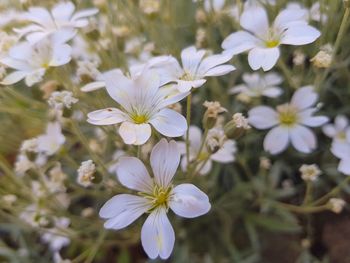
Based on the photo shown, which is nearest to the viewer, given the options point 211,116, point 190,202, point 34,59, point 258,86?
point 190,202

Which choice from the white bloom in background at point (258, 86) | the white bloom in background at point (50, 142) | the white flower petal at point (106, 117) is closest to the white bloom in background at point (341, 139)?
the white bloom in background at point (258, 86)

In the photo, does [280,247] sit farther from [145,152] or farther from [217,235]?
[145,152]

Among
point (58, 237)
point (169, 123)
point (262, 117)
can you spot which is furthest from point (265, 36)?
point (58, 237)

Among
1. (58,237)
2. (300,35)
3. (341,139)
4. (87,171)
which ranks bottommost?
(58,237)

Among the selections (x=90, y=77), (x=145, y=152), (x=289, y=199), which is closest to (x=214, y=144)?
(x=145, y=152)

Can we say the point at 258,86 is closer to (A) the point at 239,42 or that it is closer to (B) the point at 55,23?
(A) the point at 239,42

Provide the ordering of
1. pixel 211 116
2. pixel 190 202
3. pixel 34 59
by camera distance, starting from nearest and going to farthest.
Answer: pixel 190 202 < pixel 211 116 < pixel 34 59

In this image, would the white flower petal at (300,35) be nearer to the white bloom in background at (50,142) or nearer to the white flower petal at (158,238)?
the white flower petal at (158,238)
